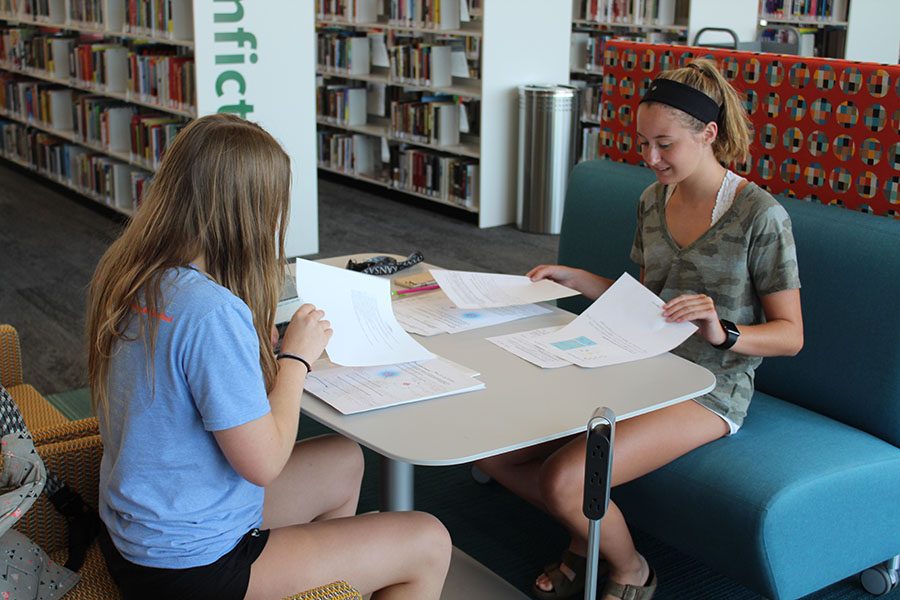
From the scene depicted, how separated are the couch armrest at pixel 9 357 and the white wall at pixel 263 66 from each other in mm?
2731

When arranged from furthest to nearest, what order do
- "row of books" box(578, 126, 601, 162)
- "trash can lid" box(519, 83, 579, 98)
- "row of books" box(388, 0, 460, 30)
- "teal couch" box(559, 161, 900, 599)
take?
1. "row of books" box(578, 126, 601, 162)
2. "row of books" box(388, 0, 460, 30)
3. "trash can lid" box(519, 83, 579, 98)
4. "teal couch" box(559, 161, 900, 599)

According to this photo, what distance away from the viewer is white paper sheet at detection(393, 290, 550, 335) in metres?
2.12

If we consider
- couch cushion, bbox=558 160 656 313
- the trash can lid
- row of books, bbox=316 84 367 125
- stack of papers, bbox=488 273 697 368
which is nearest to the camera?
stack of papers, bbox=488 273 697 368

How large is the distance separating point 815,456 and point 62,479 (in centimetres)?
150

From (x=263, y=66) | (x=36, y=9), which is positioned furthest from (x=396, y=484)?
(x=36, y=9)

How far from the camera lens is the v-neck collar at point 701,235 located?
222 centimetres

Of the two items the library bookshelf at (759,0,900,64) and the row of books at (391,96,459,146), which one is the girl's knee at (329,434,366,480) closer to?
the row of books at (391,96,459,146)

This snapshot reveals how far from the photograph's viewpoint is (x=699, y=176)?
2273mm

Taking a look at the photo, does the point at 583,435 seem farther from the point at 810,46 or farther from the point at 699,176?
the point at 810,46

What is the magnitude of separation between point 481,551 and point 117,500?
1.27 meters

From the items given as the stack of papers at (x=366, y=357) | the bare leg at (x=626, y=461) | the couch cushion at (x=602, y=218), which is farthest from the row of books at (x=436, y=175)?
the stack of papers at (x=366, y=357)

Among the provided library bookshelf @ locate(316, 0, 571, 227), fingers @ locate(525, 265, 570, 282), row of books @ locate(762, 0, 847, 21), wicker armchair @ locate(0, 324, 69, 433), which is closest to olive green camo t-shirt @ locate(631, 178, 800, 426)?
fingers @ locate(525, 265, 570, 282)

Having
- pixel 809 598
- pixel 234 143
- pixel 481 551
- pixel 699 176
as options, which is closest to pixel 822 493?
pixel 809 598

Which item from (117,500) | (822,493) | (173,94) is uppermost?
(173,94)
